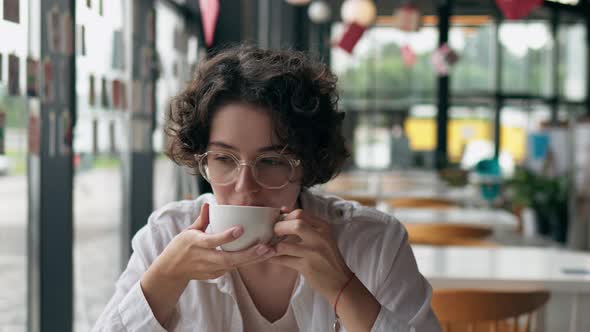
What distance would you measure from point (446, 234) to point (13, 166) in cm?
221

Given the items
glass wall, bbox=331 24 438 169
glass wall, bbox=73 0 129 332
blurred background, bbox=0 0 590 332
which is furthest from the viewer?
glass wall, bbox=331 24 438 169

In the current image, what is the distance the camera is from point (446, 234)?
389 cm

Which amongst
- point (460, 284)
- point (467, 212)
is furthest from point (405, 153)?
point (460, 284)

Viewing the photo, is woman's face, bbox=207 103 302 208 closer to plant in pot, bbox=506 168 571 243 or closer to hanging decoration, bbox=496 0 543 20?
hanging decoration, bbox=496 0 543 20

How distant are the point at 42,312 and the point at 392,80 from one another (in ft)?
45.8

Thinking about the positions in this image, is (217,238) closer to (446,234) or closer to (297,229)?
(297,229)

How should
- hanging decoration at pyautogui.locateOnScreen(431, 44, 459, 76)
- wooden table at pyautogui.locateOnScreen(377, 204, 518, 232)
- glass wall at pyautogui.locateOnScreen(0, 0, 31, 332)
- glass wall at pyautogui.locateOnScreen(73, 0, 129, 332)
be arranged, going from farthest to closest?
hanging decoration at pyautogui.locateOnScreen(431, 44, 459, 76) → wooden table at pyautogui.locateOnScreen(377, 204, 518, 232) → glass wall at pyautogui.locateOnScreen(73, 0, 129, 332) → glass wall at pyautogui.locateOnScreen(0, 0, 31, 332)

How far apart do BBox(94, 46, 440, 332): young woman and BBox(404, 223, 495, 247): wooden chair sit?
2.23m

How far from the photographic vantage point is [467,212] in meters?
5.32

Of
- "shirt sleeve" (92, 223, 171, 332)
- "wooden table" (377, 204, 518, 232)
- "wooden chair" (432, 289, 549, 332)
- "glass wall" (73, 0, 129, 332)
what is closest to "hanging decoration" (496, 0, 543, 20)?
"wooden table" (377, 204, 518, 232)

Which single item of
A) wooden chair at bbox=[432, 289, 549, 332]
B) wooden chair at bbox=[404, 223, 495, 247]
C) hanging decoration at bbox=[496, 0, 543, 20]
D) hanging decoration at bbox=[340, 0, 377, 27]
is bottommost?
wooden chair at bbox=[404, 223, 495, 247]

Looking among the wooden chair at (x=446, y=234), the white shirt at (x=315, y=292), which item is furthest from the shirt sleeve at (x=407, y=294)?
the wooden chair at (x=446, y=234)

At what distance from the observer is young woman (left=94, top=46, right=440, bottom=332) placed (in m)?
1.34

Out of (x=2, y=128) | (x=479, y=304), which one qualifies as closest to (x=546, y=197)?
(x=479, y=304)
